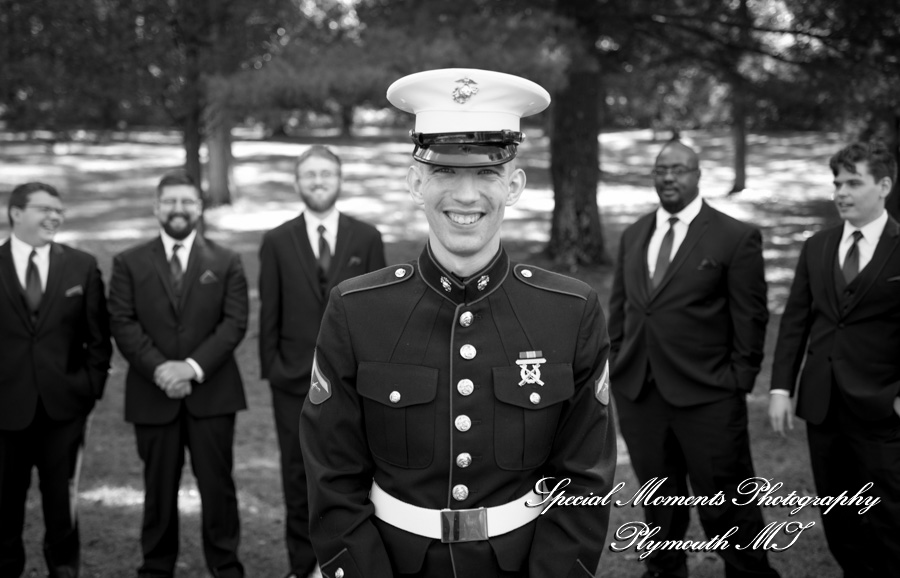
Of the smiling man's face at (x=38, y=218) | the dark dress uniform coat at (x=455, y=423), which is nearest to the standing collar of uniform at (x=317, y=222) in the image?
the smiling man's face at (x=38, y=218)

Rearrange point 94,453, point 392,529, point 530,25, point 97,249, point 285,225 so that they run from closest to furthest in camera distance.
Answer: point 392,529, point 285,225, point 94,453, point 530,25, point 97,249

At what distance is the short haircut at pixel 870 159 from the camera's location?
4.08 meters

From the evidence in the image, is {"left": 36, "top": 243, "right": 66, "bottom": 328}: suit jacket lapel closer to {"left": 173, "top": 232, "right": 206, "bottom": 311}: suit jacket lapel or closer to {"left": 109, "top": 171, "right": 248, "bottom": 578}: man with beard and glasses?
{"left": 109, "top": 171, "right": 248, "bottom": 578}: man with beard and glasses

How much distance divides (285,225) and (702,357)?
2.39 metres

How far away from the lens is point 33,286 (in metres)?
4.56

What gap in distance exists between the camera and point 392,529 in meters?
2.55

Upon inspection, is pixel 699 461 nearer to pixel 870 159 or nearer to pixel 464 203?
pixel 870 159

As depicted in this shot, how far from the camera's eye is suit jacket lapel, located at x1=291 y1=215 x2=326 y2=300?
16.0 ft

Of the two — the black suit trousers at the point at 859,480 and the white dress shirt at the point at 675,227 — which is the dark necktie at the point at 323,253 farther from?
the black suit trousers at the point at 859,480

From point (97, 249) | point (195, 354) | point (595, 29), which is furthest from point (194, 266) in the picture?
point (97, 249)

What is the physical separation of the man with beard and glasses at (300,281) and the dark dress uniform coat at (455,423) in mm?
2241

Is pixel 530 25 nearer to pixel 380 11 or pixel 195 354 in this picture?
pixel 380 11

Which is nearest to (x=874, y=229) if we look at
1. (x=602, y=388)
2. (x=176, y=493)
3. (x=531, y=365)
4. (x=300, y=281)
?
(x=602, y=388)

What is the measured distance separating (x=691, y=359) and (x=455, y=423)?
7.06 feet
